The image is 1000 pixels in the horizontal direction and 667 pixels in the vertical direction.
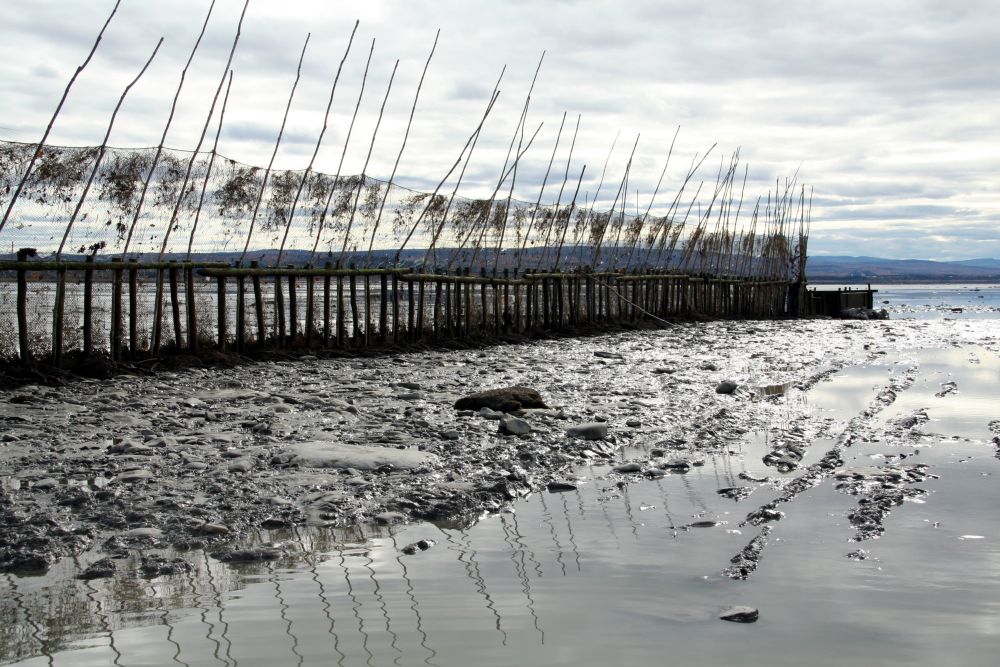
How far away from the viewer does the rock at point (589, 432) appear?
6.36 m

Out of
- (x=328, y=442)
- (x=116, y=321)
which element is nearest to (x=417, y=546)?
(x=328, y=442)

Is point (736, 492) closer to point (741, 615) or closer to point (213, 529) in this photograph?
point (741, 615)

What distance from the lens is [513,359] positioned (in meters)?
11.9

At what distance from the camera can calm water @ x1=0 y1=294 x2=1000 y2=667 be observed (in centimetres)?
281

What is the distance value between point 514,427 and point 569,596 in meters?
→ 3.19

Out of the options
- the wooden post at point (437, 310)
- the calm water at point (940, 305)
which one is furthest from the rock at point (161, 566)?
the calm water at point (940, 305)

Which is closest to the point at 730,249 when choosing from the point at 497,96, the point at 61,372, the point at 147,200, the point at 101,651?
the point at 497,96

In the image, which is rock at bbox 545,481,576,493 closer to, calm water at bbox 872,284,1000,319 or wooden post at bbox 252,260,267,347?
wooden post at bbox 252,260,267,347

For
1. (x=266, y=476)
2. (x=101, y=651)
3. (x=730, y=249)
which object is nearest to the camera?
(x=101, y=651)

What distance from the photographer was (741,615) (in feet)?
10.00

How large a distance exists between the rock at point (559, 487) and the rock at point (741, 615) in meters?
1.95

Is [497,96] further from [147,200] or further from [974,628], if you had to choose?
[974,628]

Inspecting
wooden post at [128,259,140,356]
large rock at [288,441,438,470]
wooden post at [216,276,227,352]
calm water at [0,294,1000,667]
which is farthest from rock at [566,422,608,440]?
wooden post at [216,276,227,352]

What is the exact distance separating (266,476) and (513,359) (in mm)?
7069
